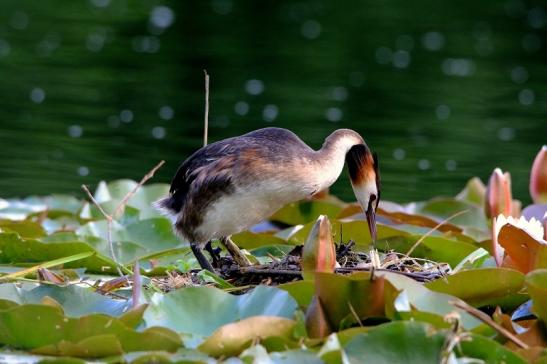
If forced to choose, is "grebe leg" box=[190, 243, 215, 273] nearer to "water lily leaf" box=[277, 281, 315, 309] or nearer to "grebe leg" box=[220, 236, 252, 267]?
"grebe leg" box=[220, 236, 252, 267]

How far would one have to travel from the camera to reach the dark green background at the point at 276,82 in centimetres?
1045

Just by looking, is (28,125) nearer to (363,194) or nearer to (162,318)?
(363,194)

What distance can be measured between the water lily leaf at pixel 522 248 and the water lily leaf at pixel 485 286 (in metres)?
0.29

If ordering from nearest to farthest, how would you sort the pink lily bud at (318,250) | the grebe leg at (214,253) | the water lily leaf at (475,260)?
the pink lily bud at (318,250) < the water lily leaf at (475,260) < the grebe leg at (214,253)

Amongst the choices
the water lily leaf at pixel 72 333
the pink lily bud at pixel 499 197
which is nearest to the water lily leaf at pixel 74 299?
the water lily leaf at pixel 72 333

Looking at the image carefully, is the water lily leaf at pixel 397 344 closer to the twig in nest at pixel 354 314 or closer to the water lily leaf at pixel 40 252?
the twig in nest at pixel 354 314

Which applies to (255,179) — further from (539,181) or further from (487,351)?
(539,181)

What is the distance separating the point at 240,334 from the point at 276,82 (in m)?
10.5

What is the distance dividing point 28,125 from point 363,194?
6.39 meters

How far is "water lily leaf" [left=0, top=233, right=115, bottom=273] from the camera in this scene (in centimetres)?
562

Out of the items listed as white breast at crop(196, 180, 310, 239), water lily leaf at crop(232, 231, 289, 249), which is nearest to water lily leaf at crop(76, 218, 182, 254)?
water lily leaf at crop(232, 231, 289, 249)

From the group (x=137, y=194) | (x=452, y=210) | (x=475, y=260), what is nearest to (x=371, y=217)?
(x=475, y=260)

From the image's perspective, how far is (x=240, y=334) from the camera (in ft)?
13.0

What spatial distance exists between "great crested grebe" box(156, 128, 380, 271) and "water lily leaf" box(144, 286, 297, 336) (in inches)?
42.2
